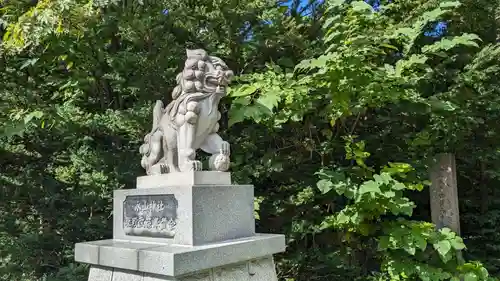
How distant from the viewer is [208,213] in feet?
8.21

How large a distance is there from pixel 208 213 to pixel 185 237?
20cm

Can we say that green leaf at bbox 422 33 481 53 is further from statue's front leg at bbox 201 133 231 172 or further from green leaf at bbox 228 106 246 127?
statue's front leg at bbox 201 133 231 172

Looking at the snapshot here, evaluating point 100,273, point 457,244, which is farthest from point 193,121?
point 457,244

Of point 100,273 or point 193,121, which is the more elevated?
point 193,121

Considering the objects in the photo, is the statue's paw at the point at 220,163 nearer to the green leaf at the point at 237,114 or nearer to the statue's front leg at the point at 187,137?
the statue's front leg at the point at 187,137

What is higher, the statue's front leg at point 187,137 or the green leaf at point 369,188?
the statue's front leg at point 187,137

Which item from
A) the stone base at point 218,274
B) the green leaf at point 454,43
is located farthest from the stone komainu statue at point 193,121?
the green leaf at point 454,43

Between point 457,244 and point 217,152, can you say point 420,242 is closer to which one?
point 457,244

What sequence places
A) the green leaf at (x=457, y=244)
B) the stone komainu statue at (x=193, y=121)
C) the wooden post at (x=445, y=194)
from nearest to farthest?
the stone komainu statue at (x=193, y=121) < the green leaf at (x=457, y=244) < the wooden post at (x=445, y=194)

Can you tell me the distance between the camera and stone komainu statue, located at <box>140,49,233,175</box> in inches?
105

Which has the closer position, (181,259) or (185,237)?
(181,259)

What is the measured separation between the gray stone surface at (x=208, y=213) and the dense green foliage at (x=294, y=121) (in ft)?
3.10

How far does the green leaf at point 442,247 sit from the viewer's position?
145 inches

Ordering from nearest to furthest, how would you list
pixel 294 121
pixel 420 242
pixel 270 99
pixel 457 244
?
pixel 270 99
pixel 420 242
pixel 457 244
pixel 294 121
